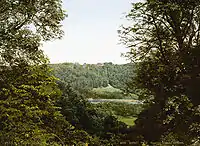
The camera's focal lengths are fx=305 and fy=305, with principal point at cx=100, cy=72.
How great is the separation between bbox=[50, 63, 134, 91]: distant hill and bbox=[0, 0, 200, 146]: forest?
411 centimetres

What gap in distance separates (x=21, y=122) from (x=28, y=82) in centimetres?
119

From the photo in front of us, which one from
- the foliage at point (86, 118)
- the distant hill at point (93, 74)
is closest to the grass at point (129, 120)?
the foliage at point (86, 118)

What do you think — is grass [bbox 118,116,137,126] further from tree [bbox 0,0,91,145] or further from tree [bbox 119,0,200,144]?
tree [bbox 0,0,91,145]

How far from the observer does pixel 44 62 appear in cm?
924

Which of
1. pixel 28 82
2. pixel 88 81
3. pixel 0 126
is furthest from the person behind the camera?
pixel 88 81

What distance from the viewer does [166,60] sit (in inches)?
478

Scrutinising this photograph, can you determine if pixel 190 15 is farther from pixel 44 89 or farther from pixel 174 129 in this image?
pixel 44 89

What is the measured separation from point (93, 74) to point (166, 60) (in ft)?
34.2

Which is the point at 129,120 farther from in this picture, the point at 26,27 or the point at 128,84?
the point at 26,27

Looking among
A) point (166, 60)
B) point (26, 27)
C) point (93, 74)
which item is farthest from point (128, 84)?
point (93, 74)

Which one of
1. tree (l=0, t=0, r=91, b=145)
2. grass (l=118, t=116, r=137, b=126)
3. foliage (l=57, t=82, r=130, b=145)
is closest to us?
tree (l=0, t=0, r=91, b=145)

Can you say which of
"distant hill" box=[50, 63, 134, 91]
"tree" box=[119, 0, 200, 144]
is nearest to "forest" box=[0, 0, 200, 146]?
"tree" box=[119, 0, 200, 144]

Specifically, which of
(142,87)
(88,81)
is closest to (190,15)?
(142,87)

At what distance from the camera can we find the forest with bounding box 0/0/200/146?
8352mm
